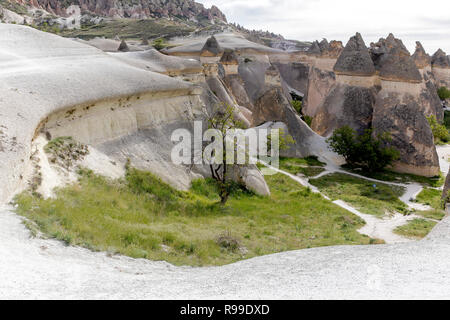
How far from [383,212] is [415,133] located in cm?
687

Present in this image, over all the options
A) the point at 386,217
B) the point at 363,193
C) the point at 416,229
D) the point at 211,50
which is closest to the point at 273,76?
the point at 363,193

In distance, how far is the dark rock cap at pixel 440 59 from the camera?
32.0 m

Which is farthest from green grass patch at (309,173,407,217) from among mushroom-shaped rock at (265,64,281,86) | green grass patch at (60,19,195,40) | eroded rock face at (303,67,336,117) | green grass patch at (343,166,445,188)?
green grass patch at (60,19,195,40)

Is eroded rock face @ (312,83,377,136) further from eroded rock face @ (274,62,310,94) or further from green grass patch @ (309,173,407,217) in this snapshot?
eroded rock face @ (274,62,310,94)

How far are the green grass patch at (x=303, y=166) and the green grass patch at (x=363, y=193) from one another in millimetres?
646

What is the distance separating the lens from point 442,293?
3555 mm

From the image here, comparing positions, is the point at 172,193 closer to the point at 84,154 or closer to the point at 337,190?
the point at 84,154

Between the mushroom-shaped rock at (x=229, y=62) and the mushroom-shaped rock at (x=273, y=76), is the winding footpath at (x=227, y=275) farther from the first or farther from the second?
the mushroom-shaped rock at (x=229, y=62)

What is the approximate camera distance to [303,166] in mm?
17703

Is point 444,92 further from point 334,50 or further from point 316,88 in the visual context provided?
point 316,88

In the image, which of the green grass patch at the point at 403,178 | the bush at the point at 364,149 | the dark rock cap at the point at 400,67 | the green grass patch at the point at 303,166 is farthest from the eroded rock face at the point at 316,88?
the green grass patch at the point at 403,178

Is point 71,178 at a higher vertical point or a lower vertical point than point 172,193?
higher

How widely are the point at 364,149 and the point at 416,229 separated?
Result: 7373mm

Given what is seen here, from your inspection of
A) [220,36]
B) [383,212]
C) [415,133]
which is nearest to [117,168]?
[383,212]
